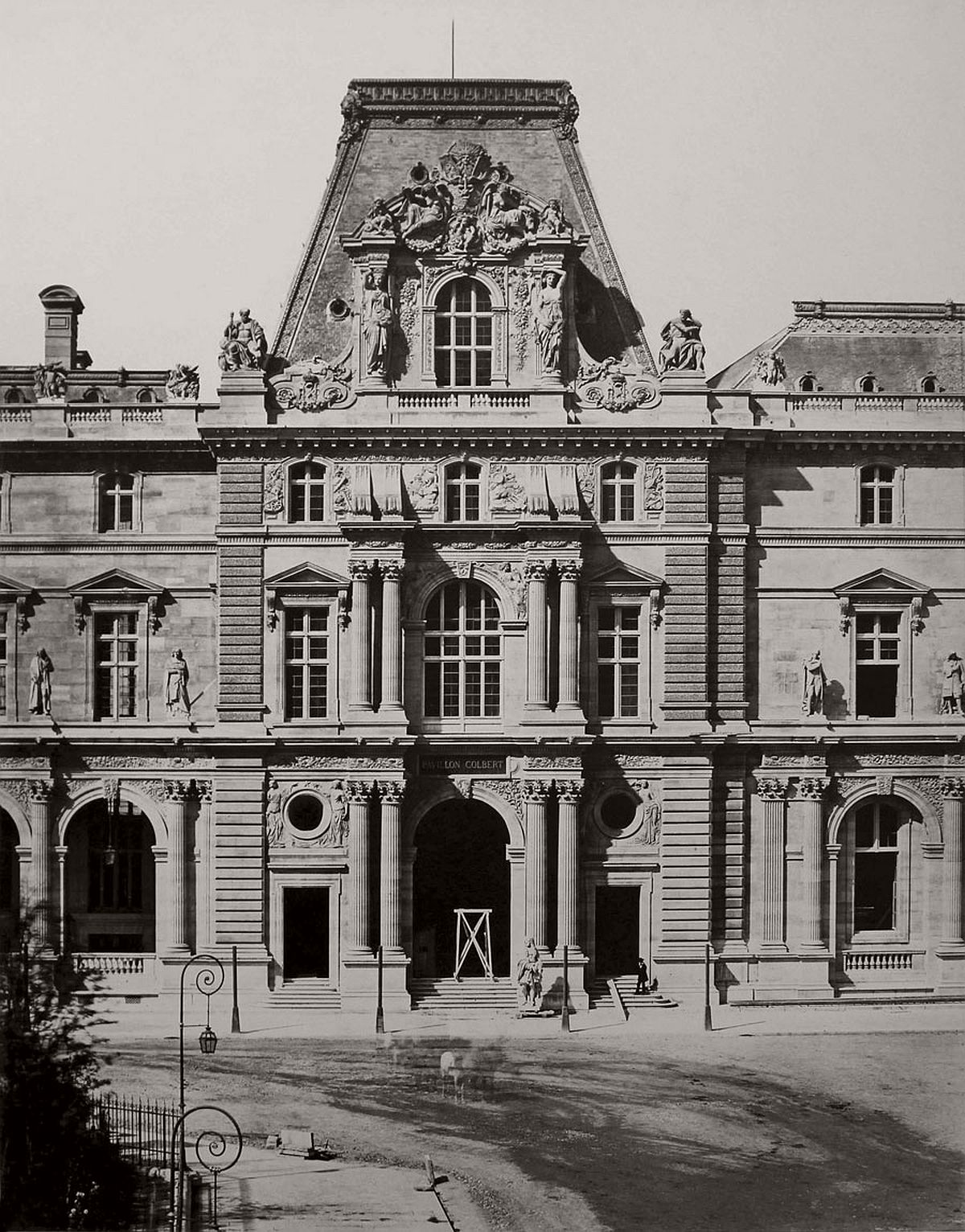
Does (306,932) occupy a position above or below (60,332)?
below

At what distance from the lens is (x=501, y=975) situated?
1519 inches

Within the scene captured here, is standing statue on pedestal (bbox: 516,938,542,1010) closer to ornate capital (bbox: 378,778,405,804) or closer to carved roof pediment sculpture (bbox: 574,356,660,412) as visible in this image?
ornate capital (bbox: 378,778,405,804)

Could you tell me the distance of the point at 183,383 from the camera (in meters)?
39.4

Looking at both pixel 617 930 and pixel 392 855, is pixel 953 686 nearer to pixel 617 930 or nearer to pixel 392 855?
pixel 617 930

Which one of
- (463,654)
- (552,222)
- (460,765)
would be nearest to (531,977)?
(460,765)

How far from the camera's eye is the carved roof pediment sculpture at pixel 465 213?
3903 centimetres

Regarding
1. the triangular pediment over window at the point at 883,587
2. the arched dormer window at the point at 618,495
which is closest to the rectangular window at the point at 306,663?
the arched dormer window at the point at 618,495

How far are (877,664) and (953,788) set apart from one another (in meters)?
Answer: 3.73

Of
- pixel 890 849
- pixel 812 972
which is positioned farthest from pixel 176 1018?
pixel 890 849

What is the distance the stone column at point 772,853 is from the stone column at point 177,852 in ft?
48.2

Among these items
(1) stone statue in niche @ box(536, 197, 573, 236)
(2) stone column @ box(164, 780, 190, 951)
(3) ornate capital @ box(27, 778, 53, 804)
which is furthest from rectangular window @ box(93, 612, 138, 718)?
(1) stone statue in niche @ box(536, 197, 573, 236)

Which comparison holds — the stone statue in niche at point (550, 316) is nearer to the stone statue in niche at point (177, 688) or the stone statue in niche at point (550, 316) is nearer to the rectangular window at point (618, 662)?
the rectangular window at point (618, 662)

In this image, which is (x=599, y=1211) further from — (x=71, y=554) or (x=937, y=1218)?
(x=71, y=554)

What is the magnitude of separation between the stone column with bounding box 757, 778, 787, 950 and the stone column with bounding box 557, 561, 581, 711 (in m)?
5.64
